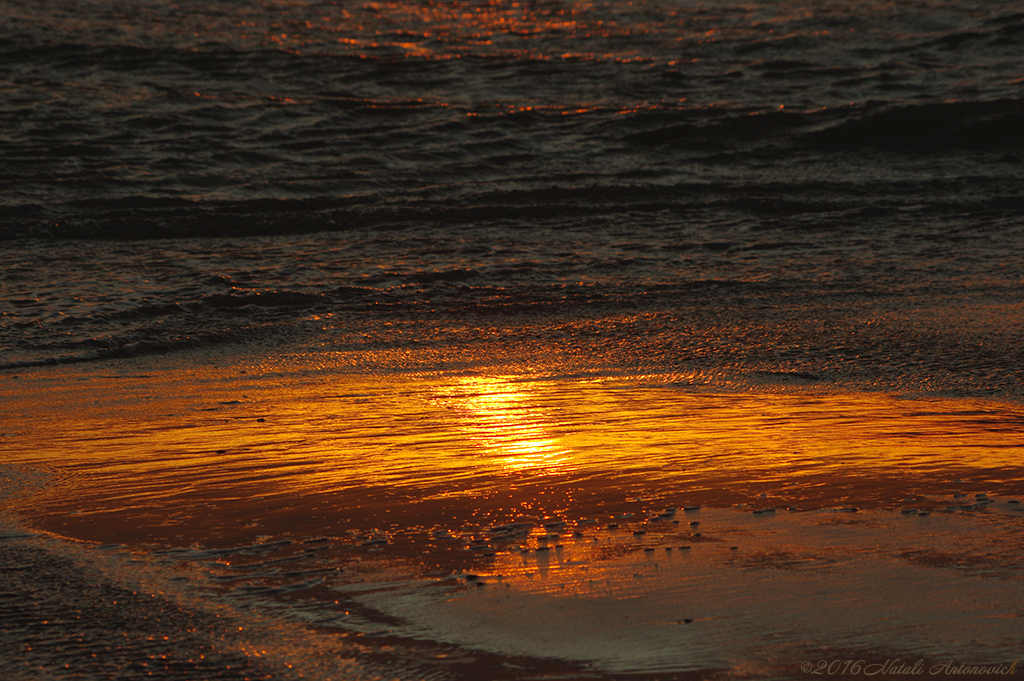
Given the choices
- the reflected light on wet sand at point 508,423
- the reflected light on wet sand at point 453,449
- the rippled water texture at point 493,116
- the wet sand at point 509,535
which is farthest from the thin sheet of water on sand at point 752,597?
the rippled water texture at point 493,116

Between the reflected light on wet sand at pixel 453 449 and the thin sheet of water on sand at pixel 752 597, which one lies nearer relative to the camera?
the thin sheet of water on sand at pixel 752 597

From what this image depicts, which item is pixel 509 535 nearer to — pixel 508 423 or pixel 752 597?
pixel 752 597

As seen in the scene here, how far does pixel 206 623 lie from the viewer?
2.39m

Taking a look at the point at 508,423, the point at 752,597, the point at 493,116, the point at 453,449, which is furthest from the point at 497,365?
the point at 493,116

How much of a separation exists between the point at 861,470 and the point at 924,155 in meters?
8.31

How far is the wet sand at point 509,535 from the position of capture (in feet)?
7.48

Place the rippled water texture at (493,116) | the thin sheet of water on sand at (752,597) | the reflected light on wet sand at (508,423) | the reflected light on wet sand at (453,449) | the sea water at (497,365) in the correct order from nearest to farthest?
1. the thin sheet of water on sand at (752,597)
2. the sea water at (497,365)
3. the reflected light on wet sand at (453,449)
4. the reflected light on wet sand at (508,423)
5. the rippled water texture at (493,116)

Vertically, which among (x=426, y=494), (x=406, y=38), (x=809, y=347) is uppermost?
(x=406, y=38)

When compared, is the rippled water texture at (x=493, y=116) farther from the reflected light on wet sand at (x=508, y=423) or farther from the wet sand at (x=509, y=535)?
the wet sand at (x=509, y=535)

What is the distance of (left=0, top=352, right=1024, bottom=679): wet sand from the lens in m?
2.28

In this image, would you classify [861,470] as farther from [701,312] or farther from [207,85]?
[207,85]

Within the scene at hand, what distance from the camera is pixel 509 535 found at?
286cm

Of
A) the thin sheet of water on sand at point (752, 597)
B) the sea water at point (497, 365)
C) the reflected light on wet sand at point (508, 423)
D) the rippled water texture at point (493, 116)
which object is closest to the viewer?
the thin sheet of water on sand at point (752, 597)

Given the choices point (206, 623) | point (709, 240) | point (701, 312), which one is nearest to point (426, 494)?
point (206, 623)
